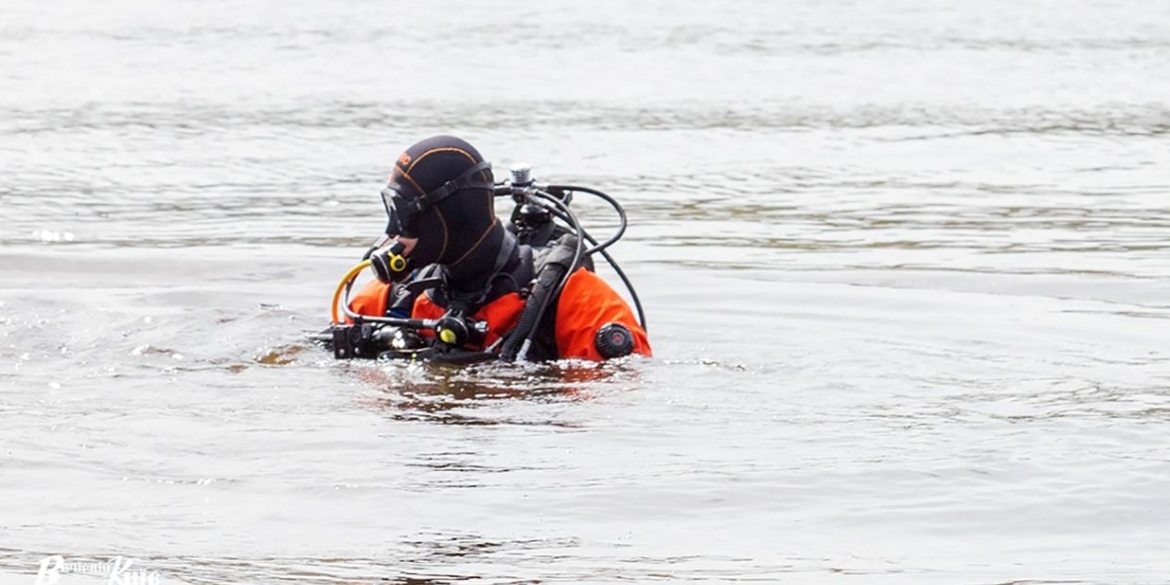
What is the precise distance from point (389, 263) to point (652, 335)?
237 centimetres

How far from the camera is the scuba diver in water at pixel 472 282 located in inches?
255

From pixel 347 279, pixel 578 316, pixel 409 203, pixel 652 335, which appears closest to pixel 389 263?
pixel 409 203

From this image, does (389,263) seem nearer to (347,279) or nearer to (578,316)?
(347,279)

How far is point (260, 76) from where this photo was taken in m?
20.0

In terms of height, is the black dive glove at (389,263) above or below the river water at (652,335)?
above

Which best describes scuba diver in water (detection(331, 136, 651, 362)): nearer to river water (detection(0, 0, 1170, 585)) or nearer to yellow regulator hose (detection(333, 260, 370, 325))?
yellow regulator hose (detection(333, 260, 370, 325))

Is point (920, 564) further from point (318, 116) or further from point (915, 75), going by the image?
point (915, 75)

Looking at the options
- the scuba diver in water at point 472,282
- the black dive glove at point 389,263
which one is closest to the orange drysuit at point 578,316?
the scuba diver in water at point 472,282

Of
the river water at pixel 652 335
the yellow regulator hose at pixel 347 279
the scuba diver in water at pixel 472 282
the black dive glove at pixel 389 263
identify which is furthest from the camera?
the yellow regulator hose at pixel 347 279

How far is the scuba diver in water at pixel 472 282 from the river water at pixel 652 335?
0.12 m

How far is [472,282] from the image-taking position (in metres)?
6.69

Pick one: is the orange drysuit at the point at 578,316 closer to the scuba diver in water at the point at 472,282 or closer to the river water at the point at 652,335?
the scuba diver in water at the point at 472,282

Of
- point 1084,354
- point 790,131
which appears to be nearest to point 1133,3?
point 790,131

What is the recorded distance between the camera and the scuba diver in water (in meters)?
6.48
